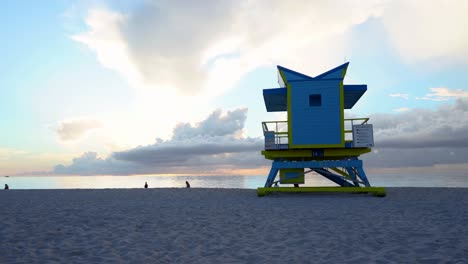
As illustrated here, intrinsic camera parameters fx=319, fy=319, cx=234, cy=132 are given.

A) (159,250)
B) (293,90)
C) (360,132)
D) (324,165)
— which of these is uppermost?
(293,90)

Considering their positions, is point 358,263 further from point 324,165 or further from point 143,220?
point 324,165

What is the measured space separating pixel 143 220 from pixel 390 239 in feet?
22.7

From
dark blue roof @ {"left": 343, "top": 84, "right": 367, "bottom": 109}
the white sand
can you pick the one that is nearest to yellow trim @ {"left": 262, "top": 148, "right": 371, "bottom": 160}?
dark blue roof @ {"left": 343, "top": 84, "right": 367, "bottom": 109}

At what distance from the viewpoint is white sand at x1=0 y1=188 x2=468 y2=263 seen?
6023mm

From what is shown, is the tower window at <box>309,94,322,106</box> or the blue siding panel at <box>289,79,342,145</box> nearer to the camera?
the blue siding panel at <box>289,79,342,145</box>

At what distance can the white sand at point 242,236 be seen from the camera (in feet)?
19.8

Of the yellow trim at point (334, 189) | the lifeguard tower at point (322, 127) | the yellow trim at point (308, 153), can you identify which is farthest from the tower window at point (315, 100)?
the yellow trim at point (334, 189)

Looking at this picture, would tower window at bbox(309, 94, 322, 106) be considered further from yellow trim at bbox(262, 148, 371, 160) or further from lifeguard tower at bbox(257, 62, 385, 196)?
yellow trim at bbox(262, 148, 371, 160)

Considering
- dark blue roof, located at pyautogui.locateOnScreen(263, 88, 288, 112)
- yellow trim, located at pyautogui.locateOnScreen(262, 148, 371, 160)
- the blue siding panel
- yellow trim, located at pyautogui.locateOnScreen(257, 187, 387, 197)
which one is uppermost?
dark blue roof, located at pyautogui.locateOnScreen(263, 88, 288, 112)

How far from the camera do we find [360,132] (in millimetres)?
16531

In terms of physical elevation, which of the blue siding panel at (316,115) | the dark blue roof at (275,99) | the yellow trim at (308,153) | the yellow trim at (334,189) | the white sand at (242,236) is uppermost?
the dark blue roof at (275,99)

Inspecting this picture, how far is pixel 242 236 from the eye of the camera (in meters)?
7.66

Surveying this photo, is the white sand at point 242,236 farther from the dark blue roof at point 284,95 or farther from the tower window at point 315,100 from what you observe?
the dark blue roof at point 284,95

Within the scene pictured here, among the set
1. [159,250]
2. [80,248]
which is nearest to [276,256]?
[159,250]
